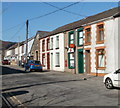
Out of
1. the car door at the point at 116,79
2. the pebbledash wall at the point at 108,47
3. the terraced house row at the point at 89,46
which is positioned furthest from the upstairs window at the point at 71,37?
the car door at the point at 116,79

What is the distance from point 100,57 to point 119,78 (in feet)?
31.2

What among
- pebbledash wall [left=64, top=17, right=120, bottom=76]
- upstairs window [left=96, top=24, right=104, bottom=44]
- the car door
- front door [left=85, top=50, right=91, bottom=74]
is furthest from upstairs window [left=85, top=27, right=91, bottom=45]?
the car door

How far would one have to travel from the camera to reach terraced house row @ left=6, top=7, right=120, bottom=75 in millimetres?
18859

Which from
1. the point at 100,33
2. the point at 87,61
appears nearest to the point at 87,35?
the point at 100,33

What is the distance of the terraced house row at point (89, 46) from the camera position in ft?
61.9

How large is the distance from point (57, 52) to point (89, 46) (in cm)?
827

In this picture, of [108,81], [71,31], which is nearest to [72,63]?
[71,31]

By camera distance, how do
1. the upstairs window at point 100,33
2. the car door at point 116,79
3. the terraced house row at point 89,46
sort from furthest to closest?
the upstairs window at point 100,33
the terraced house row at point 89,46
the car door at point 116,79

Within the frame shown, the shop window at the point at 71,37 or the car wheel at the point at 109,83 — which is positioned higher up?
the shop window at the point at 71,37

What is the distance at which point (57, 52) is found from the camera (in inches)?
1156

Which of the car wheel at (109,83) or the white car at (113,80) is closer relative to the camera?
the white car at (113,80)

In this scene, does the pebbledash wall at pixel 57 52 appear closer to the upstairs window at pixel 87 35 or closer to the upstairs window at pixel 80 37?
the upstairs window at pixel 80 37

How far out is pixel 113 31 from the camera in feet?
61.6

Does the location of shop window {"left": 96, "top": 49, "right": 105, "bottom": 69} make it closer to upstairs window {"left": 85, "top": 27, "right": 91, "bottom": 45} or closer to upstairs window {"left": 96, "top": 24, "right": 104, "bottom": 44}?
upstairs window {"left": 96, "top": 24, "right": 104, "bottom": 44}
